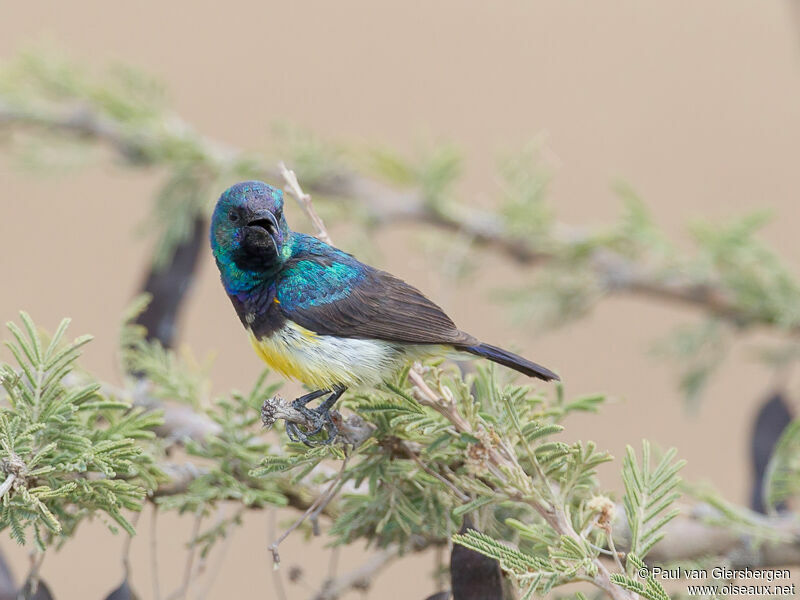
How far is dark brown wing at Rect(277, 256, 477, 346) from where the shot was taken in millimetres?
785

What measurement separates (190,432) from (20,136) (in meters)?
0.88

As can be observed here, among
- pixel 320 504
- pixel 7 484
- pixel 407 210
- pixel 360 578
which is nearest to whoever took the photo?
pixel 7 484

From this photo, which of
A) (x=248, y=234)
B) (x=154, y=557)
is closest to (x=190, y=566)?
(x=154, y=557)

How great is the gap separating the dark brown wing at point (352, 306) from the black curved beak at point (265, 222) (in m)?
0.06

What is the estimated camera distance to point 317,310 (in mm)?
792

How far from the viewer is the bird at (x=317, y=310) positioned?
76 centimetres

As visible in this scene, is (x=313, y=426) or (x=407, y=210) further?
(x=407, y=210)

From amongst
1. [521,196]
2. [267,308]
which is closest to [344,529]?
[267,308]

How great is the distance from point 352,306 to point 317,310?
1.3 inches

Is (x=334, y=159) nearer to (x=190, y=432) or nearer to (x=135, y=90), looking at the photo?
(x=135, y=90)

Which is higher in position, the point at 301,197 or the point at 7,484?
the point at 301,197

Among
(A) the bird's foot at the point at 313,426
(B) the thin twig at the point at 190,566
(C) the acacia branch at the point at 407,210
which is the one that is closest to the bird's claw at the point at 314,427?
(A) the bird's foot at the point at 313,426

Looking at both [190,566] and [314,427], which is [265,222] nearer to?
[314,427]

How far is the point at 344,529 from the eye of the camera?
75 centimetres
